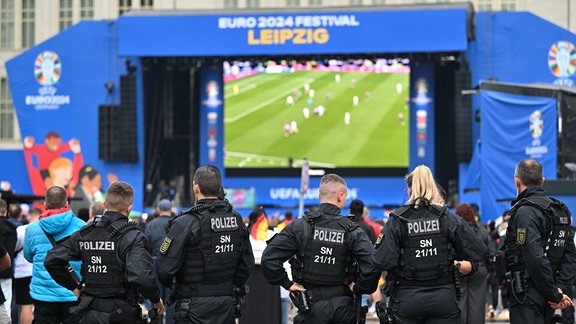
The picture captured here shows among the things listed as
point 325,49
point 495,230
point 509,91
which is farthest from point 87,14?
point 495,230

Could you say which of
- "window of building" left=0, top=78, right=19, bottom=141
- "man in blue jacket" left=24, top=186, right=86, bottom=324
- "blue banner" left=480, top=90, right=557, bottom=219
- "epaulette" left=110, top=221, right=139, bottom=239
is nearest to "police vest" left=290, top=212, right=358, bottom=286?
"epaulette" left=110, top=221, right=139, bottom=239

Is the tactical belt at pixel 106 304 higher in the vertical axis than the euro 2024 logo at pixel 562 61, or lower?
lower

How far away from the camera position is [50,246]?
32.4ft

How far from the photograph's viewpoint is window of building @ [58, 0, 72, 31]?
208 ft

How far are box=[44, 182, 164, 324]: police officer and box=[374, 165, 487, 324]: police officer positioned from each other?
1.80 m

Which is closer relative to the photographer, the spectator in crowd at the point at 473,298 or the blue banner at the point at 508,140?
the spectator in crowd at the point at 473,298

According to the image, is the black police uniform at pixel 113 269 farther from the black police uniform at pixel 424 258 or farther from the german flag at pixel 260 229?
the german flag at pixel 260 229

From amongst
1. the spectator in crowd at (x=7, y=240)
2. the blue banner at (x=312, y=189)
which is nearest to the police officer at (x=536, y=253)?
the spectator in crowd at (x=7, y=240)

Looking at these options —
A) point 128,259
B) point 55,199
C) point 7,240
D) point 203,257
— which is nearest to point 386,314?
point 203,257

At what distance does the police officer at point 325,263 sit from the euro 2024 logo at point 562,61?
2275 centimetres

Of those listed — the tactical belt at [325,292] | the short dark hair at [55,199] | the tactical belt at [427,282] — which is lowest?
the tactical belt at [325,292]

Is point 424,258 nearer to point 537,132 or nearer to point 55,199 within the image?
point 55,199

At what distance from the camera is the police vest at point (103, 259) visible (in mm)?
8086

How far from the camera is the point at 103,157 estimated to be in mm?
31875
